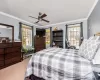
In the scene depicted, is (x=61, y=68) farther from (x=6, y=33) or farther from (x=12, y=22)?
(x=12, y=22)

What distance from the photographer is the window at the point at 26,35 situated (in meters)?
4.98

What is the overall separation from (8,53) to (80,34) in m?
3.92

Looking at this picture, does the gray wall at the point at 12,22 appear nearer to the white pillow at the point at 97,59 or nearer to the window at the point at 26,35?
the window at the point at 26,35

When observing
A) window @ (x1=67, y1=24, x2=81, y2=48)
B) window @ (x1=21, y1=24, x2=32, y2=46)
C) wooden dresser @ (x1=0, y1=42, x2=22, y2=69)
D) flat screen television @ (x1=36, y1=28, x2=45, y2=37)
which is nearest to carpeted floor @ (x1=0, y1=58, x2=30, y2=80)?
wooden dresser @ (x1=0, y1=42, x2=22, y2=69)

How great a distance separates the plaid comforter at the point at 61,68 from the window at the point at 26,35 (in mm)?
3374

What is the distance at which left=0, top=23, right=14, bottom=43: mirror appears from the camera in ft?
11.1

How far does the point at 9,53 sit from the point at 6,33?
38.8 inches

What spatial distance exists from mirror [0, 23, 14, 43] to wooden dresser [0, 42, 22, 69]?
298 mm

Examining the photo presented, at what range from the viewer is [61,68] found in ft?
4.83

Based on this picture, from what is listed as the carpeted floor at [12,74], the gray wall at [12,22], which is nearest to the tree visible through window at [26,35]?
the gray wall at [12,22]

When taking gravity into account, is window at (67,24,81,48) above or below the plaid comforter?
above

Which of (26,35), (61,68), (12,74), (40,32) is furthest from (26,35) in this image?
(61,68)

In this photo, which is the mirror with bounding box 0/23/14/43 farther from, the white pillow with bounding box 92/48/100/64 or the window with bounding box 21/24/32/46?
the white pillow with bounding box 92/48/100/64

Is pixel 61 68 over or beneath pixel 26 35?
beneath
